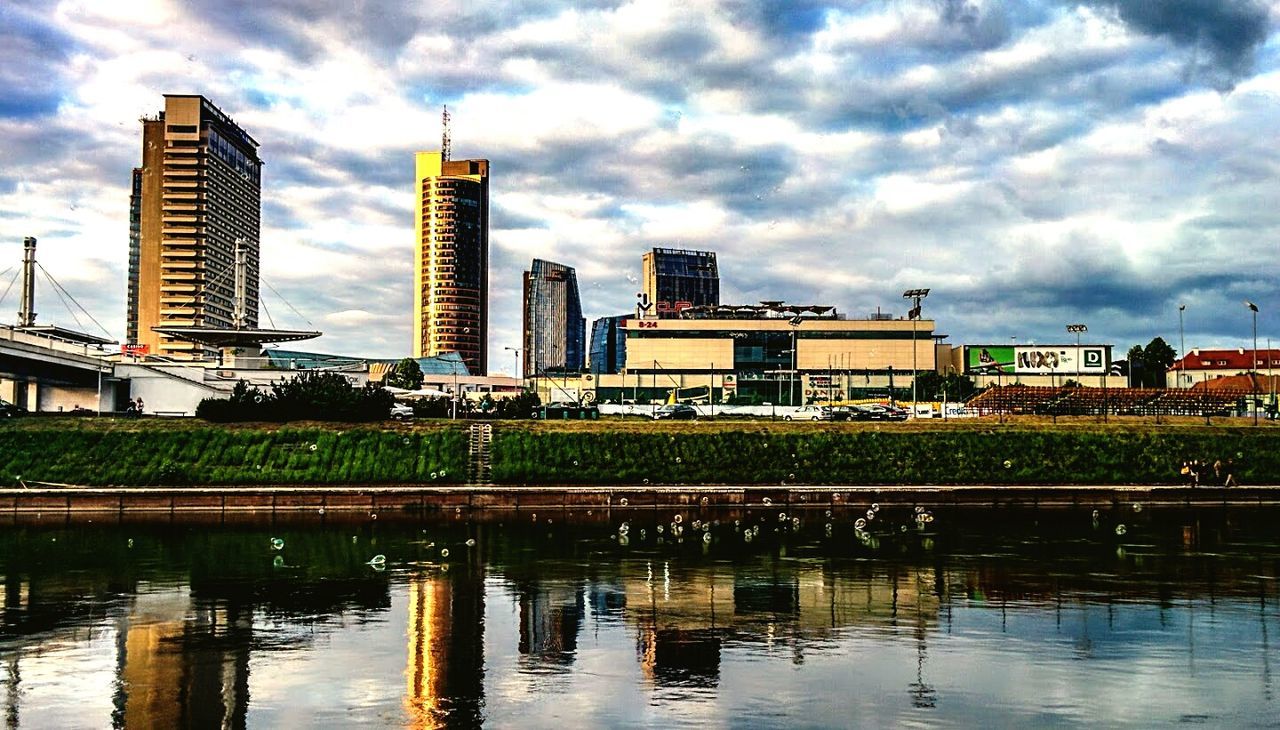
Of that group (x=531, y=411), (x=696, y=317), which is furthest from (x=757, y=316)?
(x=531, y=411)

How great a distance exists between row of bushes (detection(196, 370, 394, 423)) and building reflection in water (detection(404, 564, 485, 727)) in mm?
39613

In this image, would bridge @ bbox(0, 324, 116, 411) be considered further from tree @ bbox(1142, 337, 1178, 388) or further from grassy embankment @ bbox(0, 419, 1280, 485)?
tree @ bbox(1142, 337, 1178, 388)

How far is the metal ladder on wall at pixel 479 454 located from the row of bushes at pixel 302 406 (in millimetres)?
7961

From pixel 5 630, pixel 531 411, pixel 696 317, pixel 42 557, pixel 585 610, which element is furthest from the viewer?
pixel 696 317

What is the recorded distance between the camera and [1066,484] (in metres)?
68.1

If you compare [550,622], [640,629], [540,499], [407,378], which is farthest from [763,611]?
[407,378]

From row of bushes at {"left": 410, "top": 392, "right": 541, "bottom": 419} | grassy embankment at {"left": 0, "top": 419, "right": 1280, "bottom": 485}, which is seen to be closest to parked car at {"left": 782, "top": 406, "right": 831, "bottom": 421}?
grassy embankment at {"left": 0, "top": 419, "right": 1280, "bottom": 485}

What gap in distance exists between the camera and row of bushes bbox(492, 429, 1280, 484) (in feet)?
221

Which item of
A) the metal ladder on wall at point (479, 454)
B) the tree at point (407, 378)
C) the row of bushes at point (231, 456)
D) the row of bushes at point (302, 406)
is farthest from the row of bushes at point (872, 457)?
the tree at point (407, 378)

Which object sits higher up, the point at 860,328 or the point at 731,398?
the point at 860,328

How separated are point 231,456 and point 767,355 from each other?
123 m

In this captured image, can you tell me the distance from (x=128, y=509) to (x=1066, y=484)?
54.5 m

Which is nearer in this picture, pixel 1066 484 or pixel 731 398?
pixel 1066 484

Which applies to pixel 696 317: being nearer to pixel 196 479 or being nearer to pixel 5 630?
pixel 196 479
